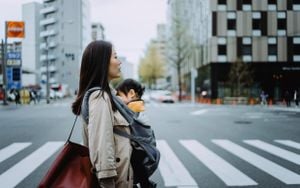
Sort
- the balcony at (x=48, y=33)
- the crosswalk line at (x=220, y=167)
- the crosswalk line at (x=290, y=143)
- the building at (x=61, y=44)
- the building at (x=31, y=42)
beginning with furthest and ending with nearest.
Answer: the building at (x=31, y=42) → the balcony at (x=48, y=33) → the building at (x=61, y=44) → the crosswalk line at (x=290, y=143) → the crosswalk line at (x=220, y=167)

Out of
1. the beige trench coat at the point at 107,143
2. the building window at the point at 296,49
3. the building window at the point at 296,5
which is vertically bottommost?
the beige trench coat at the point at 107,143

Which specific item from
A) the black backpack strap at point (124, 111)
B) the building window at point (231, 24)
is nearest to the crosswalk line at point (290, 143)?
the black backpack strap at point (124, 111)

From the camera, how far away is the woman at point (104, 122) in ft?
7.52

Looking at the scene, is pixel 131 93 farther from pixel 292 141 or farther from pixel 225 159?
pixel 292 141

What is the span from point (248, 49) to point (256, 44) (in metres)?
0.95

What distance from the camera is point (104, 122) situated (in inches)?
91.4

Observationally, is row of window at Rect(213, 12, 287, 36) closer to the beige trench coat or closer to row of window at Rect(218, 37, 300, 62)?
row of window at Rect(218, 37, 300, 62)

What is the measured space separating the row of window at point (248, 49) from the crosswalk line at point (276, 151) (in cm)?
3017

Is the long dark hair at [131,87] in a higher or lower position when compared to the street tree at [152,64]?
lower

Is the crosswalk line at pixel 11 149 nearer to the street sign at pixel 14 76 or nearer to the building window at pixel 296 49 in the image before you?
the street sign at pixel 14 76

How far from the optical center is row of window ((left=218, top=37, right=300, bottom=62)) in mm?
39188

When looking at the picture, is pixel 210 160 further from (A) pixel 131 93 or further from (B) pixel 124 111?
(B) pixel 124 111

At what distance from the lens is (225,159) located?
295 inches

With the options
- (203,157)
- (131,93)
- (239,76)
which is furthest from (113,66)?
(239,76)
